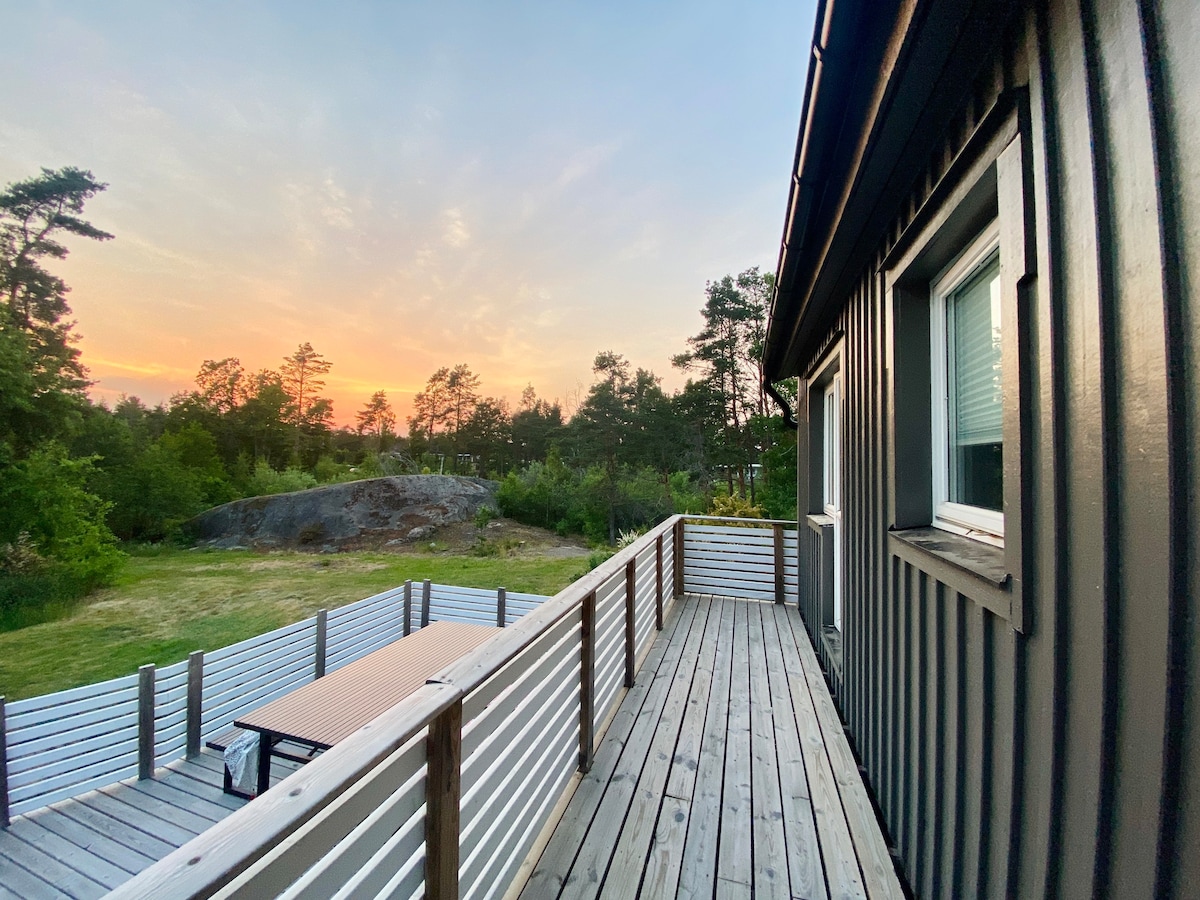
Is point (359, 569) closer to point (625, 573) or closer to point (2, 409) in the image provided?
point (2, 409)

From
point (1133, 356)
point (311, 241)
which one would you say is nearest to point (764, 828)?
point (1133, 356)

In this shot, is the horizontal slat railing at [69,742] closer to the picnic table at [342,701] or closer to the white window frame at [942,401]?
the picnic table at [342,701]

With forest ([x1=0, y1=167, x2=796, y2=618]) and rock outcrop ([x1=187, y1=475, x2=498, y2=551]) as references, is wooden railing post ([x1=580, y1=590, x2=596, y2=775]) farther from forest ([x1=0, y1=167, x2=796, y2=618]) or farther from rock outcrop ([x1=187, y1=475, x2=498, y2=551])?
rock outcrop ([x1=187, y1=475, x2=498, y2=551])

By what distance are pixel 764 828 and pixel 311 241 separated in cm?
1400

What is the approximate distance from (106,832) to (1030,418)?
5.71 m

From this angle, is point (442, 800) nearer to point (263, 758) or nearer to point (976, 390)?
point (976, 390)

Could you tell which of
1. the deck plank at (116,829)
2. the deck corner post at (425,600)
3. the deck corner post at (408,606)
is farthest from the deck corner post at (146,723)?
the deck corner post at (425,600)

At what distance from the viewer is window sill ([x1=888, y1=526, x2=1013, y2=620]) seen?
935 millimetres

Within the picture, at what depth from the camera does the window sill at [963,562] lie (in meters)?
0.94

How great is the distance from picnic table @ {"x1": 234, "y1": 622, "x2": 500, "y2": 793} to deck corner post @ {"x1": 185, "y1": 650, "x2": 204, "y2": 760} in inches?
33.1

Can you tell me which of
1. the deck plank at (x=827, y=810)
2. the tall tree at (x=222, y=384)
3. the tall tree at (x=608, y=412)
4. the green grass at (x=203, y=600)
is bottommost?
the green grass at (x=203, y=600)

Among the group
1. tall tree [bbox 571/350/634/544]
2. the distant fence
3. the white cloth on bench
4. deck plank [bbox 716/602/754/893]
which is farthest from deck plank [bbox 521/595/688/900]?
tall tree [bbox 571/350/634/544]

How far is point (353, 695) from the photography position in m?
3.71

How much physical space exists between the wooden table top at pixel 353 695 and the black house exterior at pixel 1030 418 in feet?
7.78
